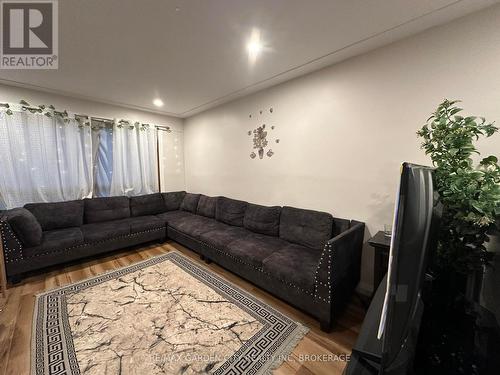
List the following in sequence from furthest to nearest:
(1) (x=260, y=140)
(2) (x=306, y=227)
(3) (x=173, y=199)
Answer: (3) (x=173, y=199) → (1) (x=260, y=140) → (2) (x=306, y=227)

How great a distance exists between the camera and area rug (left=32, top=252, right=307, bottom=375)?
55.6 inches

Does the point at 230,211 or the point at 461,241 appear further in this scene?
the point at 230,211

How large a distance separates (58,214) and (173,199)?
1.84 meters

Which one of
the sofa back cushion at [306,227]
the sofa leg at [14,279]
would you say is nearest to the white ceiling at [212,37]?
the sofa back cushion at [306,227]

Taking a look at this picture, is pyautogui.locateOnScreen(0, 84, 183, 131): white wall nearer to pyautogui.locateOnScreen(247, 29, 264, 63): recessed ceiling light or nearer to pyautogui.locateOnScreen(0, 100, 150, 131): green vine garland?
pyautogui.locateOnScreen(0, 100, 150, 131): green vine garland

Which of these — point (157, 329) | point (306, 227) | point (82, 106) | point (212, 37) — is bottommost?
point (157, 329)

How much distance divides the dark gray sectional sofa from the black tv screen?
1.13 meters

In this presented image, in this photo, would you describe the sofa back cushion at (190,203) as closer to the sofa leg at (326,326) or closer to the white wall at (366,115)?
the white wall at (366,115)

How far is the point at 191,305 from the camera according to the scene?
199cm

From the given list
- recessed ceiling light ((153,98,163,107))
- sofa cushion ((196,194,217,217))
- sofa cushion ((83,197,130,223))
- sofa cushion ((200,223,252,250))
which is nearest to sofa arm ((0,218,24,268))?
sofa cushion ((83,197,130,223))

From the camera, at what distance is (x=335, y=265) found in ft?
5.49

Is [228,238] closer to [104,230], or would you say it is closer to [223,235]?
[223,235]

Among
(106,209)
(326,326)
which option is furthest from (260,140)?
(106,209)

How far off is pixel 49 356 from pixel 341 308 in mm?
2331
